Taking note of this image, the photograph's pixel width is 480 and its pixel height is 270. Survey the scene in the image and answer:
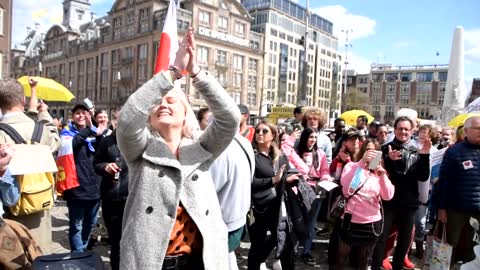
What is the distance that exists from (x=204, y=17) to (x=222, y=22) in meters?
3.50

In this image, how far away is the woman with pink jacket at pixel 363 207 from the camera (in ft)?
15.4

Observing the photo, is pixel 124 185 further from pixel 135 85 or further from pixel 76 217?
pixel 135 85

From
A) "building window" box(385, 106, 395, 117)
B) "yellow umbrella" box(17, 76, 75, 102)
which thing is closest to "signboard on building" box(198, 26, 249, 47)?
"yellow umbrella" box(17, 76, 75, 102)

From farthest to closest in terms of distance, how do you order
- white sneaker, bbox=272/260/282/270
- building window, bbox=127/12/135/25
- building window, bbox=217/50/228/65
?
1. building window, bbox=127/12/135/25
2. building window, bbox=217/50/228/65
3. white sneaker, bbox=272/260/282/270

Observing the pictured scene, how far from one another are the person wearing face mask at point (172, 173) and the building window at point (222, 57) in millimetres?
54980

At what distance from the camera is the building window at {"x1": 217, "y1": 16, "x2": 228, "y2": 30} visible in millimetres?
56781

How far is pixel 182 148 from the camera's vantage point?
2367 mm

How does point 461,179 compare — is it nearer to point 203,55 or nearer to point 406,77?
point 203,55

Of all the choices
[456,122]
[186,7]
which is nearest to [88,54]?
[186,7]

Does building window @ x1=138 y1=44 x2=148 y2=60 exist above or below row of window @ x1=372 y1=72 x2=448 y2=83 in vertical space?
below

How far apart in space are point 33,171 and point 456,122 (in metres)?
9.06

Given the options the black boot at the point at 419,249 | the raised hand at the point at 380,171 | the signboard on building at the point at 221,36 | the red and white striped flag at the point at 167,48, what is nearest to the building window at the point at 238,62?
the signboard on building at the point at 221,36

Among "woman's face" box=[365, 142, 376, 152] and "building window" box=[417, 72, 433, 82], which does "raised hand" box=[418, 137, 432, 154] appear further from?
"building window" box=[417, 72, 433, 82]

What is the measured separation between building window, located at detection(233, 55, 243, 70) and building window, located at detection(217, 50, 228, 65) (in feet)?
6.17
